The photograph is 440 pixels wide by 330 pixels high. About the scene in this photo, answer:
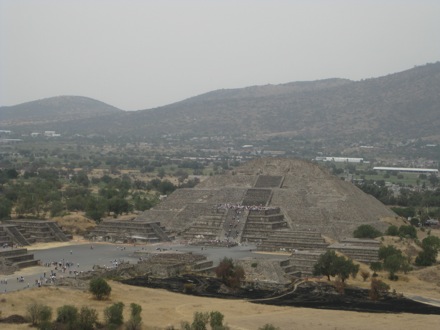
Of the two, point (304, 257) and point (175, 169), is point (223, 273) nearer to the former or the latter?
point (304, 257)

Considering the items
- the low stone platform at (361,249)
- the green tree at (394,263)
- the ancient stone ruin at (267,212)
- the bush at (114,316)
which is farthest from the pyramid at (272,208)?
the bush at (114,316)

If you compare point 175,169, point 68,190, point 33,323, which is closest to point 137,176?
point 175,169

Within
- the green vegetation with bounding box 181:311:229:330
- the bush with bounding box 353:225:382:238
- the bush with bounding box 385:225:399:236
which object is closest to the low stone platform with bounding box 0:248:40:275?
the green vegetation with bounding box 181:311:229:330

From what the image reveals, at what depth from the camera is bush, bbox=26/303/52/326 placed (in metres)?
41.2

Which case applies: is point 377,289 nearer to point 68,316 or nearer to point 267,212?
point 68,316

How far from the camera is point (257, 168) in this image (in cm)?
10175

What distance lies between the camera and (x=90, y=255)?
7006 cm

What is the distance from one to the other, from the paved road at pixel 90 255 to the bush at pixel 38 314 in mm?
10252

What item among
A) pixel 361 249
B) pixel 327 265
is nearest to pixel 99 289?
pixel 327 265

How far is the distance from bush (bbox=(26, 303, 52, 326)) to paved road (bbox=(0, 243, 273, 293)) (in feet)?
33.6

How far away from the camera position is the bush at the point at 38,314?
135 feet

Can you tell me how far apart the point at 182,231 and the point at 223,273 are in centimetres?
2821

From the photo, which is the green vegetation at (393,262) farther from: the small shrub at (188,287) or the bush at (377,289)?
the small shrub at (188,287)

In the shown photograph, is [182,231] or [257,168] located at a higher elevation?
[257,168]
